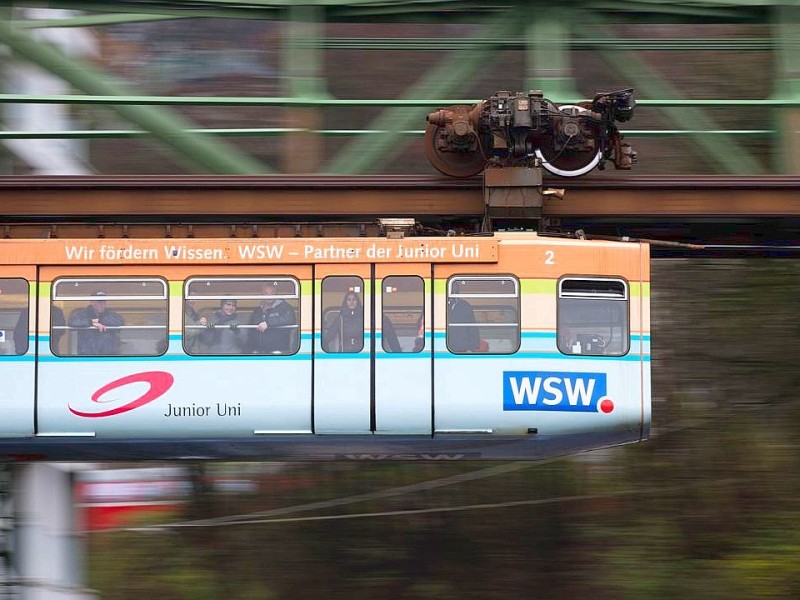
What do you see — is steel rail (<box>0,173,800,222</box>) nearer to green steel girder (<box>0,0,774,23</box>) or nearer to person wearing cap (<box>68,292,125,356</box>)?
person wearing cap (<box>68,292,125,356</box>)

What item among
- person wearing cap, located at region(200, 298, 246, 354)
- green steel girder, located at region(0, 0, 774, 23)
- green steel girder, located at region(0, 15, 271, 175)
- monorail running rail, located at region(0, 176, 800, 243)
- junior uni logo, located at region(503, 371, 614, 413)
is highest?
green steel girder, located at region(0, 0, 774, 23)

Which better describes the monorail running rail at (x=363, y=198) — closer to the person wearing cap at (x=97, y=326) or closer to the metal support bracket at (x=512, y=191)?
the metal support bracket at (x=512, y=191)

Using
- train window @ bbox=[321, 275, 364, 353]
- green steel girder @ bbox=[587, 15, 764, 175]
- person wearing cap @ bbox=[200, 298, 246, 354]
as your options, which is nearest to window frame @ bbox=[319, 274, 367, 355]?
train window @ bbox=[321, 275, 364, 353]

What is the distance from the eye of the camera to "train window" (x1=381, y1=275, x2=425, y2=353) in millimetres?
15141

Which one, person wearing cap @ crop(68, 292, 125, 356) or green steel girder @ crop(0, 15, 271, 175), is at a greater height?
green steel girder @ crop(0, 15, 271, 175)

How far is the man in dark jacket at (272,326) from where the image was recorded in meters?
15.2

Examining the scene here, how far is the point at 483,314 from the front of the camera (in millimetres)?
15305

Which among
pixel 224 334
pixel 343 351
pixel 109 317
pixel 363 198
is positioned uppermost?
pixel 363 198

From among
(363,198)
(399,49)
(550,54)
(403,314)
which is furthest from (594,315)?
(399,49)

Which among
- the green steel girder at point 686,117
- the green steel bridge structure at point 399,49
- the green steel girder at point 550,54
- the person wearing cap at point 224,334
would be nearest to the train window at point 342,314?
the person wearing cap at point 224,334

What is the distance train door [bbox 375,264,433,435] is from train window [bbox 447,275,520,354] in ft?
0.98

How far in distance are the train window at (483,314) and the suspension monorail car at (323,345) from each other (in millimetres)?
17

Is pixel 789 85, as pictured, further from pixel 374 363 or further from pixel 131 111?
pixel 131 111

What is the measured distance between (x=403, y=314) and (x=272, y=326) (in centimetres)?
146
